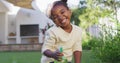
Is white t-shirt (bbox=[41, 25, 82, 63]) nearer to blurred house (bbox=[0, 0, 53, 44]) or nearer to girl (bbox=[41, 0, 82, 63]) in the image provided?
girl (bbox=[41, 0, 82, 63])

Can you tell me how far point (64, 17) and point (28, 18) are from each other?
59.4 feet

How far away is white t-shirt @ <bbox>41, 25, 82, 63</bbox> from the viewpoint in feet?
5.50

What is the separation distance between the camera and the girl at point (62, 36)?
155 centimetres

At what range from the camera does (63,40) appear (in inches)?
67.6

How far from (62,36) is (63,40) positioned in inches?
0.8

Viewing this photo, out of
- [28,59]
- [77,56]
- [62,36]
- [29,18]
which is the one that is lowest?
[28,59]

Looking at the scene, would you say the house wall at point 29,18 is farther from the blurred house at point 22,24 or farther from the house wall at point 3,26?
the house wall at point 3,26

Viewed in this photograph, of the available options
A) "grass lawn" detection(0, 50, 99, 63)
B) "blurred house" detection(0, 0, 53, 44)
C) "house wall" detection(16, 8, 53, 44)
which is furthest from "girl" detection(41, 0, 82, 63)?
"house wall" detection(16, 8, 53, 44)

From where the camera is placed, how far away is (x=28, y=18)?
769 inches

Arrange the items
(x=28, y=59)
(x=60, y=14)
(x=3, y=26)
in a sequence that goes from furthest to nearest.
Result: (x=3, y=26) → (x=28, y=59) → (x=60, y=14)

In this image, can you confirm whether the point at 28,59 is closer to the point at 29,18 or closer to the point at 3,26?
the point at 29,18

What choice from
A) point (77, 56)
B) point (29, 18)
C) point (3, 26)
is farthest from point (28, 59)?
point (3, 26)

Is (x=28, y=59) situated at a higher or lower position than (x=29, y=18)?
lower

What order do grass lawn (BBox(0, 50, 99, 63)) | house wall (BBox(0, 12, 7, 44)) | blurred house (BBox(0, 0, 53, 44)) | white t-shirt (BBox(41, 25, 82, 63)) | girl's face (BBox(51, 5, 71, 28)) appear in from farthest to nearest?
house wall (BBox(0, 12, 7, 44)) < blurred house (BBox(0, 0, 53, 44)) < grass lawn (BBox(0, 50, 99, 63)) < white t-shirt (BBox(41, 25, 82, 63)) < girl's face (BBox(51, 5, 71, 28))
